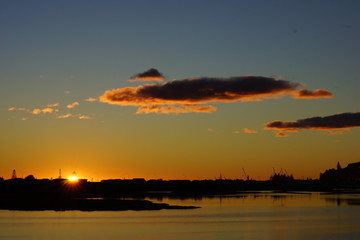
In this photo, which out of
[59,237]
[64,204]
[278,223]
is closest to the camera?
[59,237]

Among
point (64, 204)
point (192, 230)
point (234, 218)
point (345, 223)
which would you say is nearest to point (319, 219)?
point (345, 223)

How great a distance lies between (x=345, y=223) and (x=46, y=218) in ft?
179

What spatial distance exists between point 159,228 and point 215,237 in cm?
1366

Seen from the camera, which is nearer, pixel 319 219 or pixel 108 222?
pixel 108 222

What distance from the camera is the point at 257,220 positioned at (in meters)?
104

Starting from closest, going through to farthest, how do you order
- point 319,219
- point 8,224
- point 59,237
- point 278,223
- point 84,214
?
point 59,237, point 8,224, point 278,223, point 319,219, point 84,214

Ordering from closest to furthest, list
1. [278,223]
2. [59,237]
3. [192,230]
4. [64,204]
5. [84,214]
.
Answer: [59,237] < [192,230] < [278,223] < [84,214] < [64,204]

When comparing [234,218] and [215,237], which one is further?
[234,218]

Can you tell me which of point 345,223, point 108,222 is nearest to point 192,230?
point 108,222

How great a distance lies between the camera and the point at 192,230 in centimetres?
8538

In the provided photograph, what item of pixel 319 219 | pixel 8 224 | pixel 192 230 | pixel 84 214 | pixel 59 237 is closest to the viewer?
pixel 59 237

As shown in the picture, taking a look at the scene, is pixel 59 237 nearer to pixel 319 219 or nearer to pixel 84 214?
pixel 84 214

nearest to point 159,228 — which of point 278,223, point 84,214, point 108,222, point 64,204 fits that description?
point 108,222

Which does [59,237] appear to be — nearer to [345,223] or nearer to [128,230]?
[128,230]
